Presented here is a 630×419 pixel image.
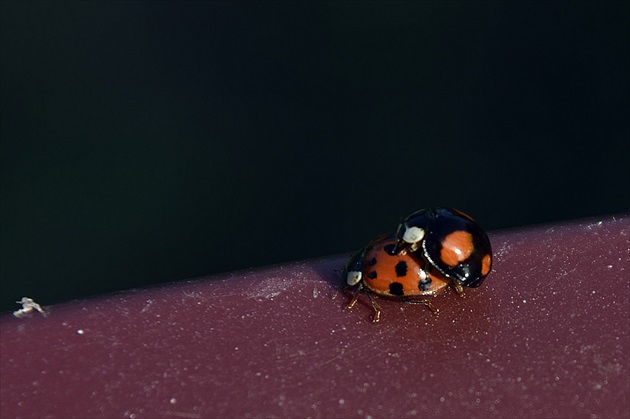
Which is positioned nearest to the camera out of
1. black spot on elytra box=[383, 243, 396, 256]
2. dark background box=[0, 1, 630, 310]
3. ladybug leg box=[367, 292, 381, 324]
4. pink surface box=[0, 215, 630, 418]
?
pink surface box=[0, 215, 630, 418]

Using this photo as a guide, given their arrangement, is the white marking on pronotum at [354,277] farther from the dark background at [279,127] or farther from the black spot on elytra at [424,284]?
the dark background at [279,127]

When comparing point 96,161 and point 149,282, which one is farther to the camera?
point 96,161

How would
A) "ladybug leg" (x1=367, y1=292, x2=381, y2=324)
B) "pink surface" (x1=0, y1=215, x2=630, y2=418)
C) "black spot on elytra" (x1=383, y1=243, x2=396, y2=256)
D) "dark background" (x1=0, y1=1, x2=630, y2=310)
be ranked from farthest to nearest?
"dark background" (x1=0, y1=1, x2=630, y2=310), "black spot on elytra" (x1=383, y1=243, x2=396, y2=256), "ladybug leg" (x1=367, y1=292, x2=381, y2=324), "pink surface" (x1=0, y1=215, x2=630, y2=418)

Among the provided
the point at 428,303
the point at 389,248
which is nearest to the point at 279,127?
the point at 389,248

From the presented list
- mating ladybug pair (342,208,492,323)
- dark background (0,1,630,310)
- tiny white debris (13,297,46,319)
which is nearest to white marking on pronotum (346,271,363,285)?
mating ladybug pair (342,208,492,323)

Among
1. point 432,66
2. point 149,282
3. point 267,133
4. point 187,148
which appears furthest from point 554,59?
point 149,282

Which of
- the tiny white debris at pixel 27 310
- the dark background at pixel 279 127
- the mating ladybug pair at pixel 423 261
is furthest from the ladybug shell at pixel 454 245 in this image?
the dark background at pixel 279 127

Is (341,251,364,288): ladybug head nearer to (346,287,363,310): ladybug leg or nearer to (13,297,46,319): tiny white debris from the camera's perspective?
(346,287,363,310): ladybug leg

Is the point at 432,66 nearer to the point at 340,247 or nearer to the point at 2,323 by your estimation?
the point at 340,247

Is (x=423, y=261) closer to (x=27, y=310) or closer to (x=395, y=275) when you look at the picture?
(x=395, y=275)
